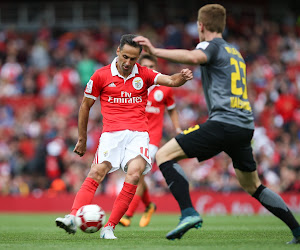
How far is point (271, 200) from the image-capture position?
672cm

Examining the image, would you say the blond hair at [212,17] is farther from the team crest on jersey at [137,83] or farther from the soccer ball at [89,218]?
the soccer ball at [89,218]

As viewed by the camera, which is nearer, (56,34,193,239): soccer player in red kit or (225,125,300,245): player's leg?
(225,125,300,245): player's leg

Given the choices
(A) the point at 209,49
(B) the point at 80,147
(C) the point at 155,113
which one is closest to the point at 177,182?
(A) the point at 209,49

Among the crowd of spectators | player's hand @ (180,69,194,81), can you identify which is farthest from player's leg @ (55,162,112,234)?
the crowd of spectators

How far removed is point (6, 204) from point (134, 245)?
10753 millimetres

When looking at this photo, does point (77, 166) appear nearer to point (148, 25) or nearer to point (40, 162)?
point (40, 162)

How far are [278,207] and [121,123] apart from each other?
6.71 ft

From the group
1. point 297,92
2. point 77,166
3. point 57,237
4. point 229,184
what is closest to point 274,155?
point 229,184

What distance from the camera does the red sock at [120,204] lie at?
23.4ft

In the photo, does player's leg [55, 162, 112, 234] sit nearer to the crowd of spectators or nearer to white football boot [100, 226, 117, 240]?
white football boot [100, 226, 117, 240]

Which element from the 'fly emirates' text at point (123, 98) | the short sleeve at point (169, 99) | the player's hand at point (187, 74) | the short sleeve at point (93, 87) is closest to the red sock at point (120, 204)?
the 'fly emirates' text at point (123, 98)

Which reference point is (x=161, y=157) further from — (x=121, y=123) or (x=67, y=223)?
(x=67, y=223)

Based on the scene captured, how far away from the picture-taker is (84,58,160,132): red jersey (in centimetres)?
736

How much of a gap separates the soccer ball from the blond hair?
2316 mm
